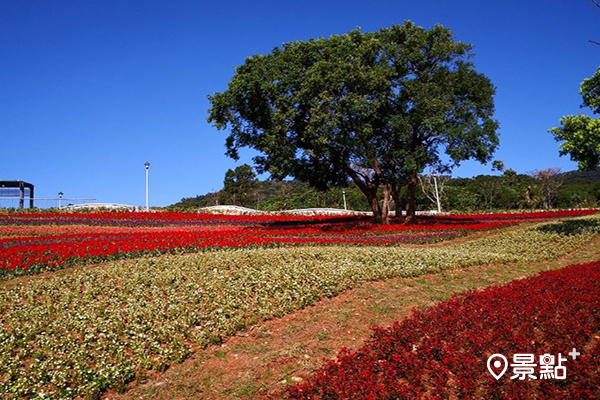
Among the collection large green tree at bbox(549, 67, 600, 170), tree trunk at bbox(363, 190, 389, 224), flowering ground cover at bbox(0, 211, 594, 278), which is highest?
large green tree at bbox(549, 67, 600, 170)

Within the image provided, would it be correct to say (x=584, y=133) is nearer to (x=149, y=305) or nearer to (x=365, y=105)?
(x=365, y=105)

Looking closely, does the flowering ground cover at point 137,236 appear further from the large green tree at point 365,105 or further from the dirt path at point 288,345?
the dirt path at point 288,345

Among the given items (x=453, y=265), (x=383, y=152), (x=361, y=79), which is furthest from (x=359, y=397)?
(x=383, y=152)

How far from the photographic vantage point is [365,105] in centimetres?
2534

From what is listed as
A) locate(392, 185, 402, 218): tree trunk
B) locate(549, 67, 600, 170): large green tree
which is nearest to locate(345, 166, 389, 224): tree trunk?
locate(392, 185, 402, 218): tree trunk

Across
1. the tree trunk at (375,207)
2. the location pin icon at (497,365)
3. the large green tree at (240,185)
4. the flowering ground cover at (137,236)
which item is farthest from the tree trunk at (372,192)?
the large green tree at (240,185)

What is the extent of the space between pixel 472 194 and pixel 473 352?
2315 inches

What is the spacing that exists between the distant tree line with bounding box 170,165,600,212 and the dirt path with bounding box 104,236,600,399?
43.6 meters

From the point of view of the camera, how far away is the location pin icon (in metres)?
5.99

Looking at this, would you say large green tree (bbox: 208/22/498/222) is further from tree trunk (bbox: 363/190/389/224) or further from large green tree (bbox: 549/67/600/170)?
large green tree (bbox: 549/67/600/170)

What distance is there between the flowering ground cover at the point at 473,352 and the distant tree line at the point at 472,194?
151 ft

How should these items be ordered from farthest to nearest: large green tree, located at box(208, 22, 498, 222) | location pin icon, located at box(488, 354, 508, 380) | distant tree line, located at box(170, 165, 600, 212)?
distant tree line, located at box(170, 165, 600, 212)
large green tree, located at box(208, 22, 498, 222)
location pin icon, located at box(488, 354, 508, 380)

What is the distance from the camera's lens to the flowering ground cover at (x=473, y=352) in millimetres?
5637

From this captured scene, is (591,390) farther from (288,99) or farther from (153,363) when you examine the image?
(288,99)
